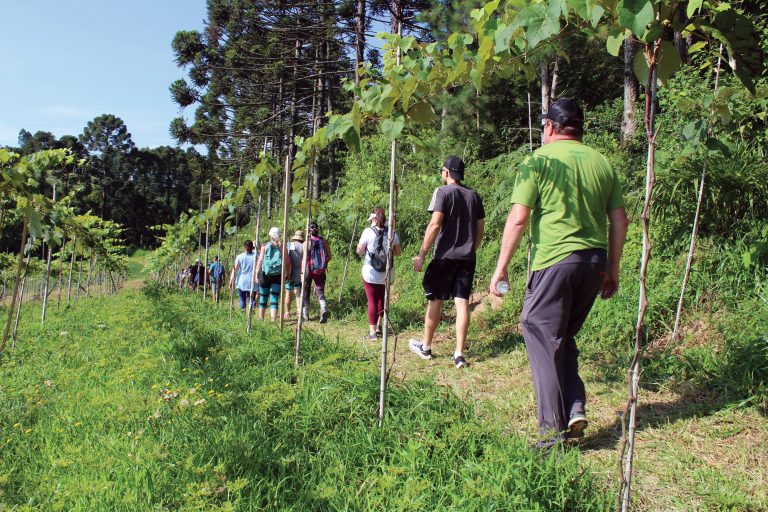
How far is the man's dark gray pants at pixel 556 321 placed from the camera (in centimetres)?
252

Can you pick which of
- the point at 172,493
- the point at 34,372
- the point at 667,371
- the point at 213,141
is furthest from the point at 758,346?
the point at 213,141

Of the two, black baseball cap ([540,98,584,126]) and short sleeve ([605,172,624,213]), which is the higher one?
black baseball cap ([540,98,584,126])

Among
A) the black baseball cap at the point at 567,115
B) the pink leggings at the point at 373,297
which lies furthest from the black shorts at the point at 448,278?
the black baseball cap at the point at 567,115

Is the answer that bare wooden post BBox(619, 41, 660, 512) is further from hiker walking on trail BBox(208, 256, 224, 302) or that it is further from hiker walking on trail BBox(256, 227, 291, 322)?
hiker walking on trail BBox(208, 256, 224, 302)

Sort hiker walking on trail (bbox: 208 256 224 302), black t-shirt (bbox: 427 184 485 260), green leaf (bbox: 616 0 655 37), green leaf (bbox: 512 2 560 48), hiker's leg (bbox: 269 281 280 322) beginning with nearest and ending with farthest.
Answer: green leaf (bbox: 616 0 655 37)
green leaf (bbox: 512 2 560 48)
black t-shirt (bbox: 427 184 485 260)
hiker's leg (bbox: 269 281 280 322)
hiker walking on trail (bbox: 208 256 224 302)

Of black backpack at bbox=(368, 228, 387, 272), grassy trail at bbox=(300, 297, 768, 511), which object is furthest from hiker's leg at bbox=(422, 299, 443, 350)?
black backpack at bbox=(368, 228, 387, 272)

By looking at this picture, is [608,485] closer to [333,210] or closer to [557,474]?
[557,474]

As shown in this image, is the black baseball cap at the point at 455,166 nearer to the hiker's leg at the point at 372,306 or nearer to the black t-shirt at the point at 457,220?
the black t-shirt at the point at 457,220

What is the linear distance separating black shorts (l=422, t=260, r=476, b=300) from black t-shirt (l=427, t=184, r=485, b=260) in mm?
63

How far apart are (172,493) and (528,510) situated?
1466 millimetres

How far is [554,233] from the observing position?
2.58m

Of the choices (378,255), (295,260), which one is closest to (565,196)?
(378,255)

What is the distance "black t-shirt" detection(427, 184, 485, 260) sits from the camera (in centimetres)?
437

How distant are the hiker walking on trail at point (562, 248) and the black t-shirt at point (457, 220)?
1697 millimetres
